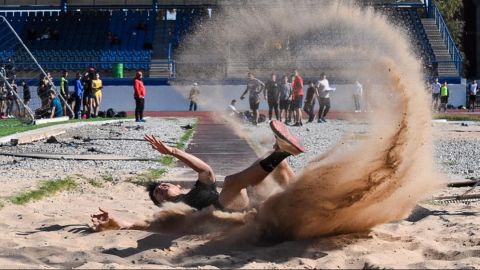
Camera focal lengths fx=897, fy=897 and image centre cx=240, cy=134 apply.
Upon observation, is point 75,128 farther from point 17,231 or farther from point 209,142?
point 17,231

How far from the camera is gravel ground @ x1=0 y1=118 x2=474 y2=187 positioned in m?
12.9

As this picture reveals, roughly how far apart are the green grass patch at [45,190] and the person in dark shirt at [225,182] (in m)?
2.13

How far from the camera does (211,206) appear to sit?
7676 millimetres

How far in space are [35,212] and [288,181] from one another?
303 centimetres

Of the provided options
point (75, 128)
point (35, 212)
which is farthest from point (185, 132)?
point (35, 212)

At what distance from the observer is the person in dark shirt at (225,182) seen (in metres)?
7.16

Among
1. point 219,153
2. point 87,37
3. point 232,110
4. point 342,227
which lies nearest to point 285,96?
point 232,110

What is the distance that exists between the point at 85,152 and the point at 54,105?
1305 cm

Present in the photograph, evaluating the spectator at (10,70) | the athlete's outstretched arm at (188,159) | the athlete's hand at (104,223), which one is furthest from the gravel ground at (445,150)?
the spectator at (10,70)

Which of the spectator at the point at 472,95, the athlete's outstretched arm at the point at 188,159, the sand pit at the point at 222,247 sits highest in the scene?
the athlete's outstretched arm at the point at 188,159

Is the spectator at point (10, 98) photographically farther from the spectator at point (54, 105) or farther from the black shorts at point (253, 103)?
the black shorts at point (253, 103)

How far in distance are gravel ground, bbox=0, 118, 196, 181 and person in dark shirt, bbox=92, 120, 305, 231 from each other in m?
4.00

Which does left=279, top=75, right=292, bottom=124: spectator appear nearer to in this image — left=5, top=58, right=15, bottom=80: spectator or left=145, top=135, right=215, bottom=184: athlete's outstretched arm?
left=5, top=58, right=15, bottom=80: spectator

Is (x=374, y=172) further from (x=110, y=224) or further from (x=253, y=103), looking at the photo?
(x=253, y=103)
